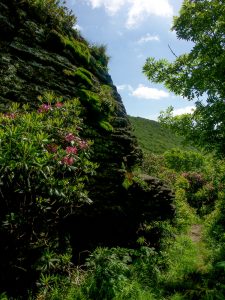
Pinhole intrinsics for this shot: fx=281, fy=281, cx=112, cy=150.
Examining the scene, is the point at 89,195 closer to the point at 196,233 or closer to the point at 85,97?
the point at 85,97

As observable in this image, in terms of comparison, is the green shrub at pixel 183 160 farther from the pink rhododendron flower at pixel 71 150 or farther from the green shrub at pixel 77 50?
the pink rhododendron flower at pixel 71 150

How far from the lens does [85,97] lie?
32.0 feet

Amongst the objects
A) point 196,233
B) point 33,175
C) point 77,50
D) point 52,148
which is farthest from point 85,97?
point 196,233

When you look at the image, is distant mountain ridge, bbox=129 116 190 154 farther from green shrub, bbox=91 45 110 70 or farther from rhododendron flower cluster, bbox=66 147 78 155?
rhododendron flower cluster, bbox=66 147 78 155

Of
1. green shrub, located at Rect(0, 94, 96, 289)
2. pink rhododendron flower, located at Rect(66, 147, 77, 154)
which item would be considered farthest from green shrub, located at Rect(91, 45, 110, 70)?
pink rhododendron flower, located at Rect(66, 147, 77, 154)

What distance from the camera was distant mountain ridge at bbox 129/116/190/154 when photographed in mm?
49631

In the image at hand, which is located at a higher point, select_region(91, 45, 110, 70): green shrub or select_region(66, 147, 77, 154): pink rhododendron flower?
select_region(91, 45, 110, 70): green shrub

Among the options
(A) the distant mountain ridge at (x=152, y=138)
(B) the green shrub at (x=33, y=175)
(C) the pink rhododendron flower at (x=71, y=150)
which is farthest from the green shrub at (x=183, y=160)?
(C) the pink rhododendron flower at (x=71, y=150)

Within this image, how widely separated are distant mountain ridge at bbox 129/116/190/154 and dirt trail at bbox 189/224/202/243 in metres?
28.5

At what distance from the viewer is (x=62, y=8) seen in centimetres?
1170

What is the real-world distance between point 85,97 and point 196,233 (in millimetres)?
9352

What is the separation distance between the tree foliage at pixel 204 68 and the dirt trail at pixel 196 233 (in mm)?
4465

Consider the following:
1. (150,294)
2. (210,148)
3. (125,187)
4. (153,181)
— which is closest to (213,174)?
(210,148)

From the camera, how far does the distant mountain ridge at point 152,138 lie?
49631mm
